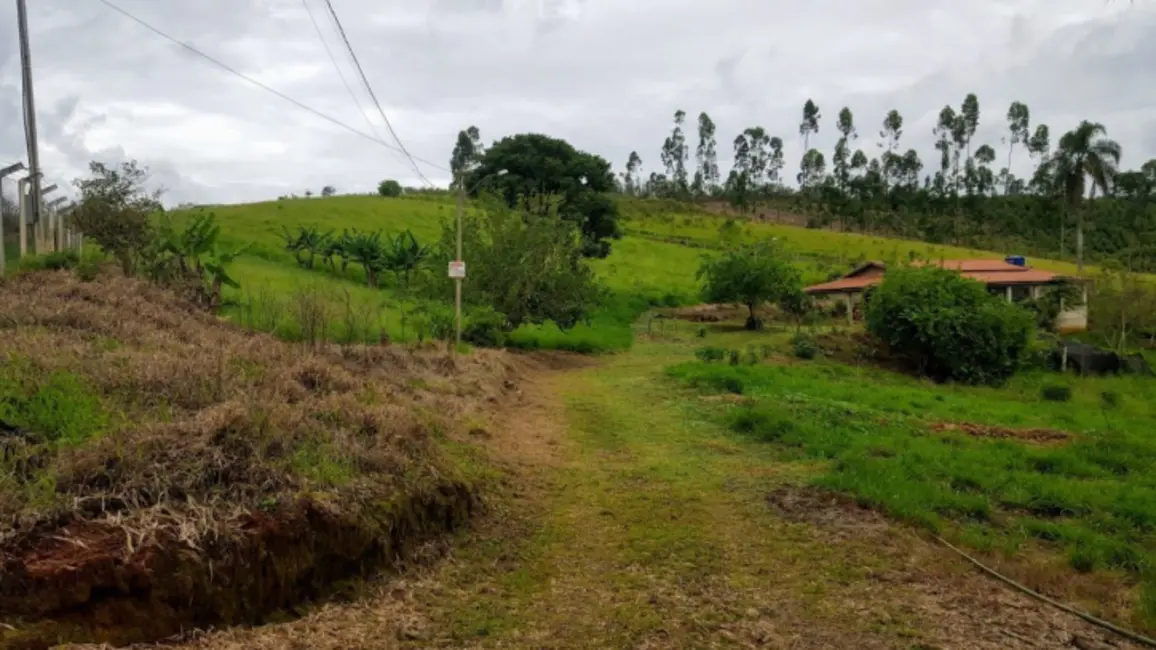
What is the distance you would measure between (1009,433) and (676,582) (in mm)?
9519

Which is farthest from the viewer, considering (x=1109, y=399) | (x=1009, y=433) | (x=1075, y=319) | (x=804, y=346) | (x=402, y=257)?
(x=1075, y=319)

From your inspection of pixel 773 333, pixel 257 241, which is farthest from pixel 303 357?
pixel 257 241

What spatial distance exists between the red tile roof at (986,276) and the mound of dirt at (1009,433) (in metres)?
27.8

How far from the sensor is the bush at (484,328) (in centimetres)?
2408

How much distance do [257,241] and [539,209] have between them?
21242mm

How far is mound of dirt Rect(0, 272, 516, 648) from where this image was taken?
4.18 m

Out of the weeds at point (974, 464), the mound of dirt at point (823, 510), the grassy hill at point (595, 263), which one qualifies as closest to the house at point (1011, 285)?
the grassy hill at point (595, 263)

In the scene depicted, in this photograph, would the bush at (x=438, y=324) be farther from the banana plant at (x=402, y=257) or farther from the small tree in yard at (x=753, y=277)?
the small tree in yard at (x=753, y=277)

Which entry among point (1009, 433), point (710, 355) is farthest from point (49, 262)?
point (1009, 433)

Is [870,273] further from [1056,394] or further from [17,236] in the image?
[17,236]

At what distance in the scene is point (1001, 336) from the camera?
1037 inches

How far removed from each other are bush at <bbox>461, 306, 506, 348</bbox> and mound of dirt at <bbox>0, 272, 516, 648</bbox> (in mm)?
15004

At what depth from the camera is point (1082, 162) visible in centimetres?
5925

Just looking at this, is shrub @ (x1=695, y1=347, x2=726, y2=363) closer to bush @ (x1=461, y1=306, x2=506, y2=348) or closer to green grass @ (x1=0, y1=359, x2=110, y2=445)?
bush @ (x1=461, y1=306, x2=506, y2=348)
